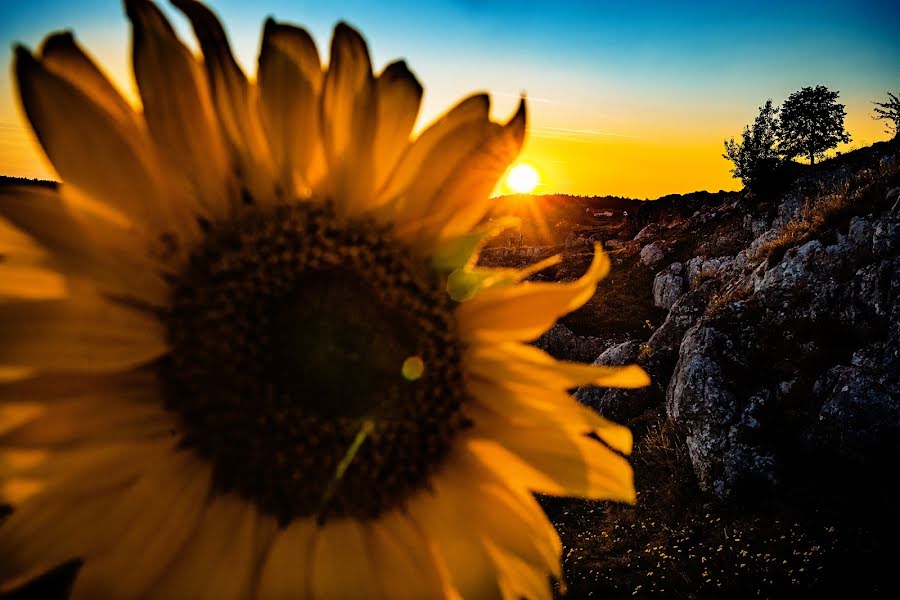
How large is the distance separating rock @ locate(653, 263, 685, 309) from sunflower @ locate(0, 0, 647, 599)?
90.8 feet

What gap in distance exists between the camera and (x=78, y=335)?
2.89 feet

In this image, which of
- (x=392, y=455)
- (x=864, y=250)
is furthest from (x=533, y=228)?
(x=392, y=455)

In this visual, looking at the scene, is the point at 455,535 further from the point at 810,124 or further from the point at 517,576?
the point at 810,124

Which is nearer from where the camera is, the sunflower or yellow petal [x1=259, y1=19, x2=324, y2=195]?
the sunflower

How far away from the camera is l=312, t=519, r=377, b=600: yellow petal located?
1.06 meters

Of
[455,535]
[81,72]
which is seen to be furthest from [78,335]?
[455,535]

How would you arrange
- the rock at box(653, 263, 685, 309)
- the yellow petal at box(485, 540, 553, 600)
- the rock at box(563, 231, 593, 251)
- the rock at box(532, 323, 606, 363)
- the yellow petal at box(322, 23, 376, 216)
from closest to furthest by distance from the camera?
the yellow petal at box(322, 23, 376, 216) < the yellow petal at box(485, 540, 553, 600) < the rock at box(532, 323, 606, 363) < the rock at box(653, 263, 685, 309) < the rock at box(563, 231, 593, 251)

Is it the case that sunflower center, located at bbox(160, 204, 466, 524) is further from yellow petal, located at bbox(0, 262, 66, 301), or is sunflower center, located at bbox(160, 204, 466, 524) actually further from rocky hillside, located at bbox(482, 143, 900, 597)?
rocky hillside, located at bbox(482, 143, 900, 597)

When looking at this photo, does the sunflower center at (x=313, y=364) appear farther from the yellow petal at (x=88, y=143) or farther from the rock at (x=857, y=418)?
the rock at (x=857, y=418)

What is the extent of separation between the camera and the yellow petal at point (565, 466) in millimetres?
1171

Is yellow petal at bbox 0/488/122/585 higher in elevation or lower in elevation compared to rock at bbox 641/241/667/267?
higher

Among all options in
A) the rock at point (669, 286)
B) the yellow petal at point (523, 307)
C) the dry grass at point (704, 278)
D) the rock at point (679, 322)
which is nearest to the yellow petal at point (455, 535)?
the yellow petal at point (523, 307)

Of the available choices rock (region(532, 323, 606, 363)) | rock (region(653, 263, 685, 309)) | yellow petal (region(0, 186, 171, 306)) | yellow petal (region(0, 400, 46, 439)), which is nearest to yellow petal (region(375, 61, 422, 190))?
yellow petal (region(0, 186, 171, 306))

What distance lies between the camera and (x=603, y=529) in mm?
10688
